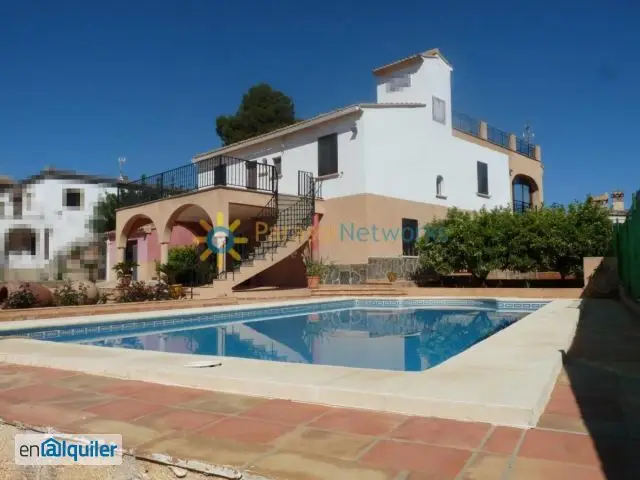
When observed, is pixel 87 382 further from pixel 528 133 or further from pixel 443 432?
pixel 528 133

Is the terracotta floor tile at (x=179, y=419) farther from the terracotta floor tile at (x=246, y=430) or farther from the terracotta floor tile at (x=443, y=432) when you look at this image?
the terracotta floor tile at (x=443, y=432)

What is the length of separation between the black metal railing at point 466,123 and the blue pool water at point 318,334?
10751 mm

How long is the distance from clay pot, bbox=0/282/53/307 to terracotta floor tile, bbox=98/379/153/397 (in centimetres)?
752

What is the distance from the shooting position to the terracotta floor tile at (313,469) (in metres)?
2.19

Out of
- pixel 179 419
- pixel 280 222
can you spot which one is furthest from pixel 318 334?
pixel 280 222

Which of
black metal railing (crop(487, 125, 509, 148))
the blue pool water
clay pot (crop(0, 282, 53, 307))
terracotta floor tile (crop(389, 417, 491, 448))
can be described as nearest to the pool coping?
terracotta floor tile (crop(389, 417, 491, 448))

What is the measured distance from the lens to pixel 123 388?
3975mm

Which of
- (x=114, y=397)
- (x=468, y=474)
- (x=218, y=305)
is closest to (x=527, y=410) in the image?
(x=468, y=474)

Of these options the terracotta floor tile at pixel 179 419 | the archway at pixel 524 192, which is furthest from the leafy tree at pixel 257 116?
the terracotta floor tile at pixel 179 419

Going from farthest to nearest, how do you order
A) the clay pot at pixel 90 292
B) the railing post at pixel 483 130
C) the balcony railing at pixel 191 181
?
the railing post at pixel 483 130 → the balcony railing at pixel 191 181 → the clay pot at pixel 90 292

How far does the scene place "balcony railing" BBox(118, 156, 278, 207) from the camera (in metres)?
17.0

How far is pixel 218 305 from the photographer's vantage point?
41.5 feet

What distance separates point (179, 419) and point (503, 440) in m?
1.86

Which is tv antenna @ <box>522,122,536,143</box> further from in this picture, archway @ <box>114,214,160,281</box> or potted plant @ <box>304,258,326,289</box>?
archway @ <box>114,214,160,281</box>
